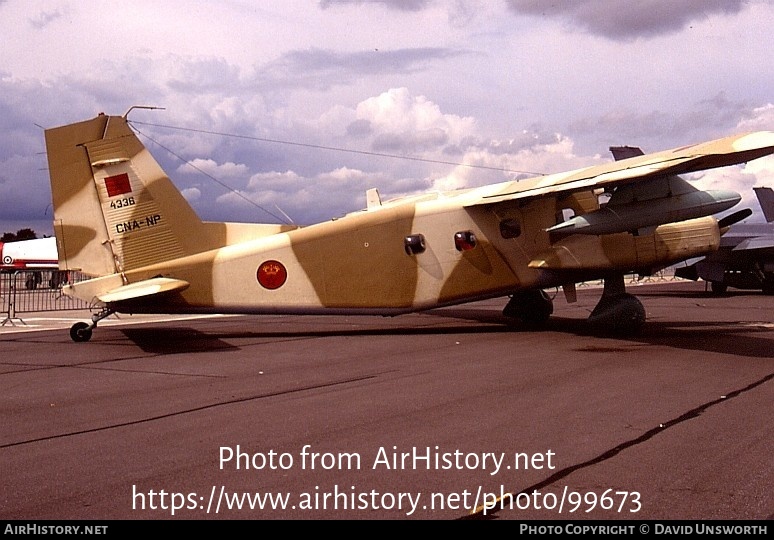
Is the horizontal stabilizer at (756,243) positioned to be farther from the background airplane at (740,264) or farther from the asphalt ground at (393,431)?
the asphalt ground at (393,431)

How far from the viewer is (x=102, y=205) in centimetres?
1650

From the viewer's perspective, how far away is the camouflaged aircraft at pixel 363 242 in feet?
52.7

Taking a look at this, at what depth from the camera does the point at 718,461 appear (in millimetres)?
6543

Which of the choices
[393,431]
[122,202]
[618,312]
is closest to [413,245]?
[618,312]

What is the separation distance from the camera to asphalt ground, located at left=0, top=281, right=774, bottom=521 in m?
5.56

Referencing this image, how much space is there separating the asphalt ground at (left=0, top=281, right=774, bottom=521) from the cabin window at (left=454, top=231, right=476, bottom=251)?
8.16 ft

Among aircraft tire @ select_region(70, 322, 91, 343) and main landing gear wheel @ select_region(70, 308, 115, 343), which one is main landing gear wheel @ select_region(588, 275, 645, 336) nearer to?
main landing gear wheel @ select_region(70, 308, 115, 343)

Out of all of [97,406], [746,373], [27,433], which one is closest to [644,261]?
[746,373]

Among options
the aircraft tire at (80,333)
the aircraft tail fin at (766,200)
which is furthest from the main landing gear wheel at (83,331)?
the aircraft tail fin at (766,200)

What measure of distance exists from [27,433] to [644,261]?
1331 centimetres

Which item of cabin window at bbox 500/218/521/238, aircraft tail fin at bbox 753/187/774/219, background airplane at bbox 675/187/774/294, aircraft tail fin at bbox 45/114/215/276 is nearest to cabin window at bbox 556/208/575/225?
cabin window at bbox 500/218/521/238

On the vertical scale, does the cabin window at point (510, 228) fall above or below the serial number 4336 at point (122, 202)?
below

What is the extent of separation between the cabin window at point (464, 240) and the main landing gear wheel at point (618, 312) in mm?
3207
